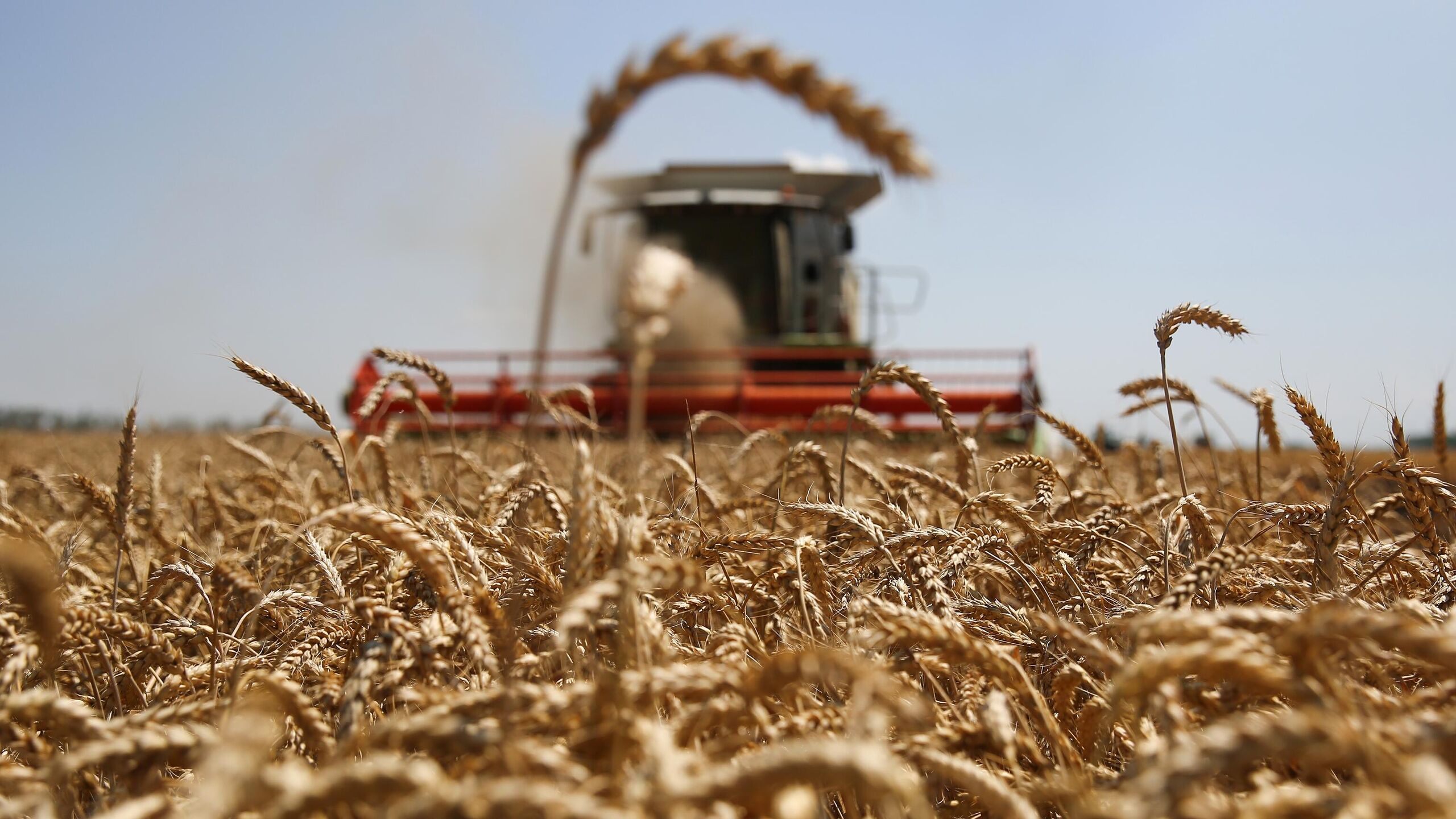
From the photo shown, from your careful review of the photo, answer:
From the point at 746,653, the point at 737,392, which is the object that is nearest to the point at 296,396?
the point at 746,653

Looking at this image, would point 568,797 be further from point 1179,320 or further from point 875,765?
point 1179,320

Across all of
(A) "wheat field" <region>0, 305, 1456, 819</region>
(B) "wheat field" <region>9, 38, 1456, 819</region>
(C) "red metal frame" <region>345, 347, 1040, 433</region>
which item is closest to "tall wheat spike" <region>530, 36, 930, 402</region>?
(B) "wheat field" <region>9, 38, 1456, 819</region>

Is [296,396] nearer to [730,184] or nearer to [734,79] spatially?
[734,79]

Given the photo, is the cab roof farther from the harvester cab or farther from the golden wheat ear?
the golden wheat ear

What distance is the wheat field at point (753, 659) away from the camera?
657 millimetres

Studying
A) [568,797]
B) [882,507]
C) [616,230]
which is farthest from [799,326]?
[568,797]

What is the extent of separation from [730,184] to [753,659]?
33.5ft

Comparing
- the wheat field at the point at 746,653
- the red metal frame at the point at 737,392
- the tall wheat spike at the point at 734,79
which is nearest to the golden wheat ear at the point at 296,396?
the wheat field at the point at 746,653

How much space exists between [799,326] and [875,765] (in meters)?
11.0

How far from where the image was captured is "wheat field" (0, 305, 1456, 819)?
66 cm

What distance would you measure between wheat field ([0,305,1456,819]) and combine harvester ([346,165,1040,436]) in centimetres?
718

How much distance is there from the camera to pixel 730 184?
11.0 meters

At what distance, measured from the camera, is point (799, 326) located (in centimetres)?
1146

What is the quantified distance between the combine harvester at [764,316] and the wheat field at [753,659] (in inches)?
283
